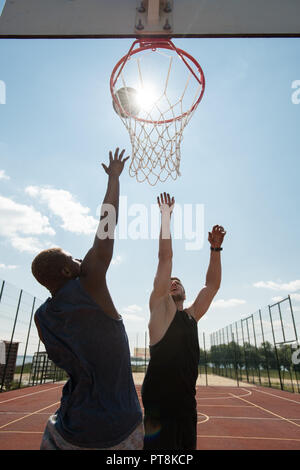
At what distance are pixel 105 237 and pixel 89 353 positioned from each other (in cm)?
50

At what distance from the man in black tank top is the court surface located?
3.83 metres

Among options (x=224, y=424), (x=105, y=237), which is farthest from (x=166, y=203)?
(x=224, y=424)

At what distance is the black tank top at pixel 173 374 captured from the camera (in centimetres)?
192

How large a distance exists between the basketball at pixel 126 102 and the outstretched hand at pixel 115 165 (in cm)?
244

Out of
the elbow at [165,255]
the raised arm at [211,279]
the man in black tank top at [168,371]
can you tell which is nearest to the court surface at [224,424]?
the raised arm at [211,279]

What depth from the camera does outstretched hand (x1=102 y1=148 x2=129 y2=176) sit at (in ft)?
5.57

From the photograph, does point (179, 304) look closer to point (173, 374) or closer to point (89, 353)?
point (173, 374)

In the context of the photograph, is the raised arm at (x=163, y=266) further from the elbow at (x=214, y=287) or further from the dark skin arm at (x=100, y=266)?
the dark skin arm at (x=100, y=266)

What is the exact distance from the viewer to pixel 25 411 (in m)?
8.44

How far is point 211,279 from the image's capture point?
2.72 m
